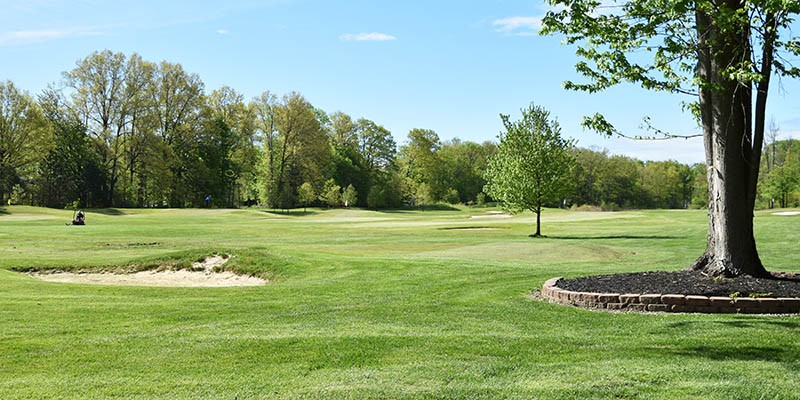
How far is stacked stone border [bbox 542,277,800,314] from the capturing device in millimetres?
8594

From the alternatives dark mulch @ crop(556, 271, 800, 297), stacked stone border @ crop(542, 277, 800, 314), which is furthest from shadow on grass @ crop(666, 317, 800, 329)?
dark mulch @ crop(556, 271, 800, 297)

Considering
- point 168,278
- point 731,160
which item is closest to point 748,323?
point 731,160

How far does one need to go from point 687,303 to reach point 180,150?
67189 millimetres

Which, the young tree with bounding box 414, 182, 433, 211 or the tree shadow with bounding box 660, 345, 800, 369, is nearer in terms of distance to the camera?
the tree shadow with bounding box 660, 345, 800, 369

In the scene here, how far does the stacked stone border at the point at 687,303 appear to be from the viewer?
28.2ft

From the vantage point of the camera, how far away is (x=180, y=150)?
2704 inches

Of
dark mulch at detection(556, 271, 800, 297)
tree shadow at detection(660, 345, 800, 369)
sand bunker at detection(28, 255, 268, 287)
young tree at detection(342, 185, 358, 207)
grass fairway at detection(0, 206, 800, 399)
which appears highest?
young tree at detection(342, 185, 358, 207)

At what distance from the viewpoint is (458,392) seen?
192 inches

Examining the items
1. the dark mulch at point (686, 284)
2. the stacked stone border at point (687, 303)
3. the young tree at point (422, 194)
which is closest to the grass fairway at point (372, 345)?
the stacked stone border at point (687, 303)

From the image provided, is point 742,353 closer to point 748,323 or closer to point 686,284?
point 748,323

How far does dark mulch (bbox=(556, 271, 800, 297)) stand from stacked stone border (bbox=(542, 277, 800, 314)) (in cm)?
45

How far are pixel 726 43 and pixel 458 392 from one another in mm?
8856

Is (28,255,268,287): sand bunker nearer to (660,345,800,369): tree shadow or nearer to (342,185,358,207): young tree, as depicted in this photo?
(660,345,800,369): tree shadow

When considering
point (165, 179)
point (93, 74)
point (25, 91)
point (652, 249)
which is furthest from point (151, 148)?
point (652, 249)
